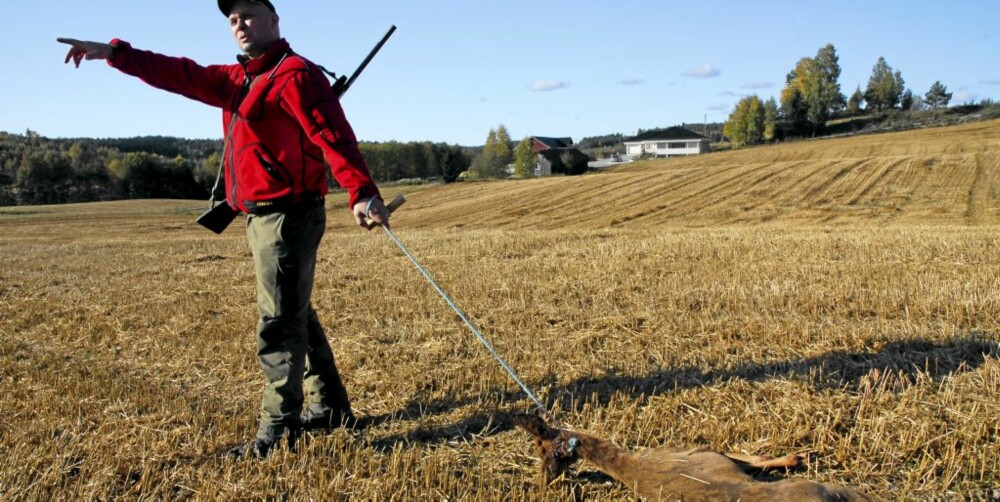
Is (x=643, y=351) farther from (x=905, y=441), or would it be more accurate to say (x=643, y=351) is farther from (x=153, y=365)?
(x=153, y=365)

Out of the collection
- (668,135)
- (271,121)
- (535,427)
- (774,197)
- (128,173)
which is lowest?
(774,197)

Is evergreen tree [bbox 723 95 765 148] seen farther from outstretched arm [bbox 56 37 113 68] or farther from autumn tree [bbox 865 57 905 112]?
outstretched arm [bbox 56 37 113 68]

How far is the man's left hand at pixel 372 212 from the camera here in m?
3.34

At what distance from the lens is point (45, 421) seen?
4.04 meters

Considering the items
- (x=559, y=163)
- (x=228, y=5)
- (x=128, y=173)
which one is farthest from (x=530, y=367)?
(x=128, y=173)

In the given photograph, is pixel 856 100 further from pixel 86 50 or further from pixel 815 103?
pixel 86 50

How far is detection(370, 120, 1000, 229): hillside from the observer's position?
2280cm

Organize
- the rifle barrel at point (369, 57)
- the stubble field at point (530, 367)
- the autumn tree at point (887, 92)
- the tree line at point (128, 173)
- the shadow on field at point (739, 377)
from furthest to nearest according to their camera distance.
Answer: the autumn tree at point (887, 92) < the tree line at point (128, 173) < the rifle barrel at point (369, 57) < the shadow on field at point (739, 377) < the stubble field at point (530, 367)

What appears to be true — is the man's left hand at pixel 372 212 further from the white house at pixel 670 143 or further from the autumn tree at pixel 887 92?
the autumn tree at pixel 887 92

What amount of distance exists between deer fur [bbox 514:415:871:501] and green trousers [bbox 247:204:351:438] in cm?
135

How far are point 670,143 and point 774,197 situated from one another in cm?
8034

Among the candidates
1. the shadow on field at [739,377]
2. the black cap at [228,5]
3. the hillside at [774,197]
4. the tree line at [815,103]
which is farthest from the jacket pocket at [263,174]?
the tree line at [815,103]

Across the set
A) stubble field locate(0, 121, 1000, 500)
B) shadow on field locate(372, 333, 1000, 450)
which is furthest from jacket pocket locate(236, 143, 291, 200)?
shadow on field locate(372, 333, 1000, 450)

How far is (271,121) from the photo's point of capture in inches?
140
